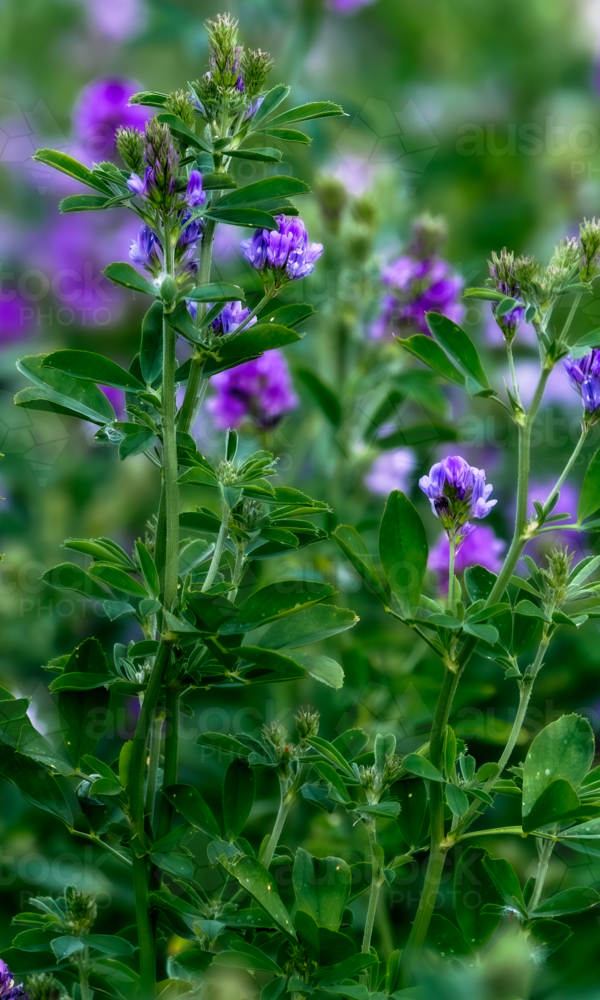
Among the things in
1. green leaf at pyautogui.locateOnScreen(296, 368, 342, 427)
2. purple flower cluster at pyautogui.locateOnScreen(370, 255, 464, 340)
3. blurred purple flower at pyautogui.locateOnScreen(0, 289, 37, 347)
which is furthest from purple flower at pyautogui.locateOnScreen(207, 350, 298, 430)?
blurred purple flower at pyautogui.locateOnScreen(0, 289, 37, 347)

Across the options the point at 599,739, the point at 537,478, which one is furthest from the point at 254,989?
the point at 537,478

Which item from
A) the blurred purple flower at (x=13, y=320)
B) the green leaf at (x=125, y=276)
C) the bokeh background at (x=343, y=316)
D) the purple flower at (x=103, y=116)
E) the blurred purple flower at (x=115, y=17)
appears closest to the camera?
the green leaf at (x=125, y=276)

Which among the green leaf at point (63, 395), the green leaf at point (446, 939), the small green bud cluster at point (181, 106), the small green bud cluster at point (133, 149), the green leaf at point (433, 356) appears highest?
the small green bud cluster at point (181, 106)

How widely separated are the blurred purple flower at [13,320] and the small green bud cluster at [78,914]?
1143 millimetres

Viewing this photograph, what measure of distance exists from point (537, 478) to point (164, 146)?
0.87 m

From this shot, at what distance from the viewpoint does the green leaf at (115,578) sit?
0.38 m

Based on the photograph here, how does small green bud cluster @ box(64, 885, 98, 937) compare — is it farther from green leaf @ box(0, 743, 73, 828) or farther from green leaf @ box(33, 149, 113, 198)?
green leaf @ box(33, 149, 113, 198)

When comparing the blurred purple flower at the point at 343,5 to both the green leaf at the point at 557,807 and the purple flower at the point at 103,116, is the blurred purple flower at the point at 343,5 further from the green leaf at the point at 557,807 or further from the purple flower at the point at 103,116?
the green leaf at the point at 557,807

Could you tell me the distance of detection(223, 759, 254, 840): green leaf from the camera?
16.9 inches

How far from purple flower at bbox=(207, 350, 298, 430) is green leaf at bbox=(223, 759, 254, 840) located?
470 mm

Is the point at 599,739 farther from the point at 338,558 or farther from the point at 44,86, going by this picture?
the point at 44,86

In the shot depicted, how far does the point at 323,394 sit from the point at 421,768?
0.52m

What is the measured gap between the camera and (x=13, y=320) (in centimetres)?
146

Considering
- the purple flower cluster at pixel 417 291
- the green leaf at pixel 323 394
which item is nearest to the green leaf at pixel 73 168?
the green leaf at pixel 323 394
